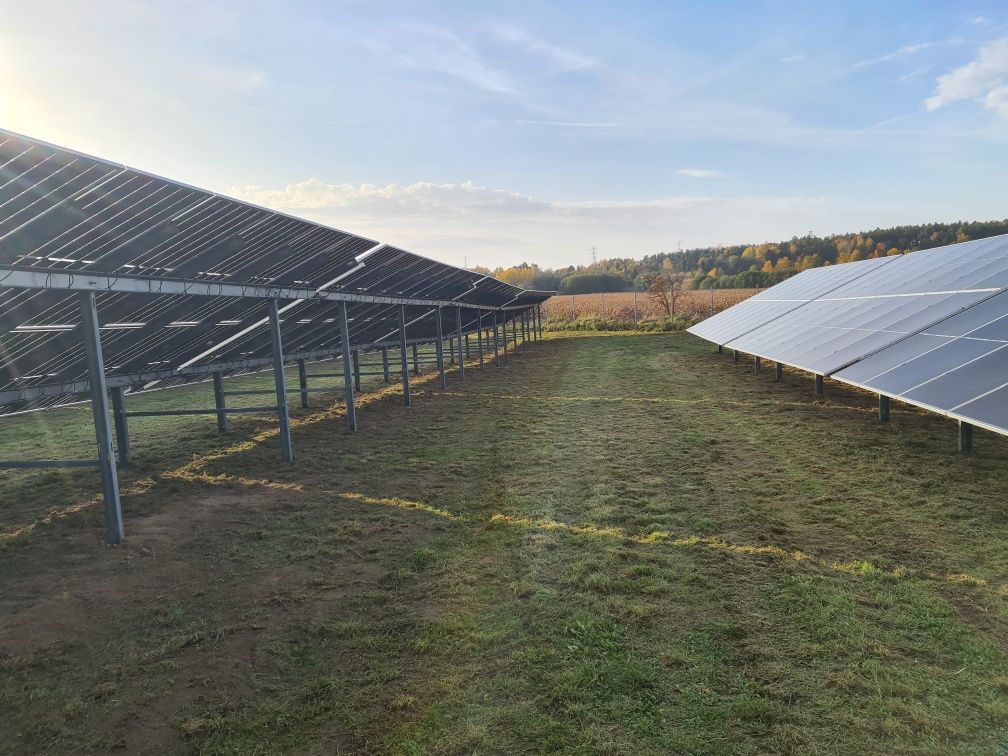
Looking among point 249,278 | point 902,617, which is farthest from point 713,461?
point 249,278

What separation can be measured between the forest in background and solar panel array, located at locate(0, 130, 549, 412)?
71882 mm

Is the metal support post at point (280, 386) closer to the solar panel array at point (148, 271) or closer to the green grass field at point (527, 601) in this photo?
the green grass field at point (527, 601)

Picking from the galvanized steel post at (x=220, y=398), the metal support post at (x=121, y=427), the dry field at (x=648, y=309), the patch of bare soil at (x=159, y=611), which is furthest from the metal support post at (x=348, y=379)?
the dry field at (x=648, y=309)

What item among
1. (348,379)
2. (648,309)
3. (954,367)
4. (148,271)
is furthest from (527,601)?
(648,309)

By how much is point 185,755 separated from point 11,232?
249 inches

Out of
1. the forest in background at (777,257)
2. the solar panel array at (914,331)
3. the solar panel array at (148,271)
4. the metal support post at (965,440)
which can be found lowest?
the metal support post at (965,440)

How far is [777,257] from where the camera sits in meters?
122

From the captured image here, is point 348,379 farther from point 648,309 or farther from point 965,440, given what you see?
point 648,309

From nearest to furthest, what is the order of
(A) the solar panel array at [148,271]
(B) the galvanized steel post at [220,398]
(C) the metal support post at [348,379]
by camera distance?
(A) the solar panel array at [148,271], (C) the metal support post at [348,379], (B) the galvanized steel post at [220,398]

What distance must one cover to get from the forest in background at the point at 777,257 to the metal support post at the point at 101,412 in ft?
260

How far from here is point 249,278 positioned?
1259cm

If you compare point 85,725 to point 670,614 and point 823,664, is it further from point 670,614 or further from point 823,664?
point 823,664

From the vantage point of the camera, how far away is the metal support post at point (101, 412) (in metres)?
8.90

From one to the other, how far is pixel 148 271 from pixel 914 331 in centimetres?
1601
